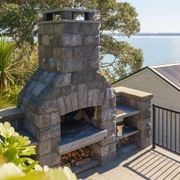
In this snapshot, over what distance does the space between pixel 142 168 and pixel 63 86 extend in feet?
7.96

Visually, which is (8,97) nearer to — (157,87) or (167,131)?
(167,131)

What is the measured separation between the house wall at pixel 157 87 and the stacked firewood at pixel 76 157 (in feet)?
13.8

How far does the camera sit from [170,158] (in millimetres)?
6520

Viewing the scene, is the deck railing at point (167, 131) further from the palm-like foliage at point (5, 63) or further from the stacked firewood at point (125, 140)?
the palm-like foliage at point (5, 63)

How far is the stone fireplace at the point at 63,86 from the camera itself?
16.5ft

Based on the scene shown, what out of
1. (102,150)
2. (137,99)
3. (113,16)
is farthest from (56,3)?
(102,150)

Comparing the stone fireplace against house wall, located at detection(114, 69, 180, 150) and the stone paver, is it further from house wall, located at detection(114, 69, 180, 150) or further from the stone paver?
house wall, located at detection(114, 69, 180, 150)

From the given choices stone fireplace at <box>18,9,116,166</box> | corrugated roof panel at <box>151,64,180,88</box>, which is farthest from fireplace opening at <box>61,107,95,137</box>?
corrugated roof panel at <box>151,64,180,88</box>

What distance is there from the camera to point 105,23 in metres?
16.1

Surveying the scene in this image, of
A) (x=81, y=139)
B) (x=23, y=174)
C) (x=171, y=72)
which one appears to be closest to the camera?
(x=23, y=174)

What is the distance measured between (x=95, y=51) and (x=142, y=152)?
268 cm

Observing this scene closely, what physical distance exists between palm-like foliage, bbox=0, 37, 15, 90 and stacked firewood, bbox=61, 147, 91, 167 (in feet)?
8.10

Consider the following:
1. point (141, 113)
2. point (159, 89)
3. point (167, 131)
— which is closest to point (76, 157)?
point (141, 113)

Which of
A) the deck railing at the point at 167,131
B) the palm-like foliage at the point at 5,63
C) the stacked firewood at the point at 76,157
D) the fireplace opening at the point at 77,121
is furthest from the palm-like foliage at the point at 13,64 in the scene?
the deck railing at the point at 167,131
